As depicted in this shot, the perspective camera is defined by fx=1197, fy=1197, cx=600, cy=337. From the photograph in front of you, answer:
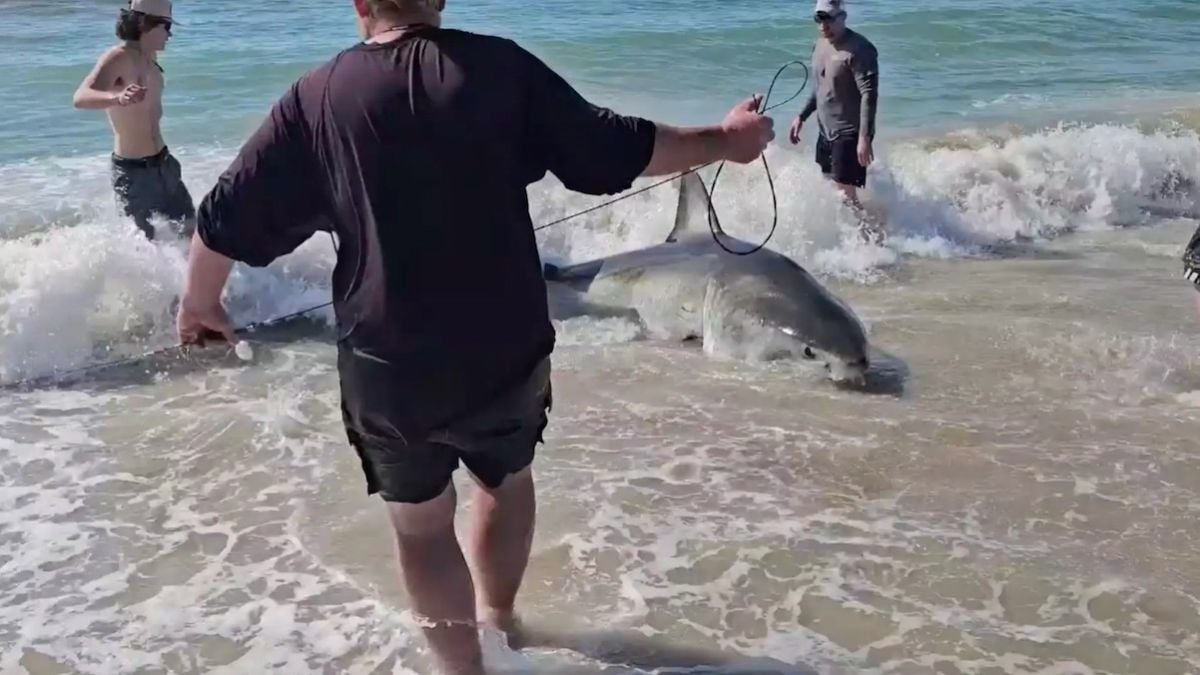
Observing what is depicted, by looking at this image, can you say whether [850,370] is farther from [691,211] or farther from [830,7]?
[830,7]

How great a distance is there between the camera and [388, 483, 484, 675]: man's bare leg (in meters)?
3.04

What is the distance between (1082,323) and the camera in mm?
6879

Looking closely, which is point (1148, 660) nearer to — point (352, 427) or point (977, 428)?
point (977, 428)

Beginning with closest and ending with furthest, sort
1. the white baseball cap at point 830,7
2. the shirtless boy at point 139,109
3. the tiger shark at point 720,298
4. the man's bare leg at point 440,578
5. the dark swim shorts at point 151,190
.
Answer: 1. the man's bare leg at point 440,578
2. the tiger shark at point 720,298
3. the shirtless boy at point 139,109
4. the dark swim shorts at point 151,190
5. the white baseball cap at point 830,7

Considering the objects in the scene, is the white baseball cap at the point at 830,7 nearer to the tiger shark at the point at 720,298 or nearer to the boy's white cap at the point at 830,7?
the boy's white cap at the point at 830,7

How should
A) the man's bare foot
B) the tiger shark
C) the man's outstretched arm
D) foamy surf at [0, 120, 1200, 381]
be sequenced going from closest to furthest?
the man's outstretched arm, the man's bare foot, the tiger shark, foamy surf at [0, 120, 1200, 381]

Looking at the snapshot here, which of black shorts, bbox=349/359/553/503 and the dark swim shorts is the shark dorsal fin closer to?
the dark swim shorts

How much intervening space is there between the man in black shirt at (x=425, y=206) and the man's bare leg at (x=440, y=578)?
0.04 m

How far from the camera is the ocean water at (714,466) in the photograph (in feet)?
12.8

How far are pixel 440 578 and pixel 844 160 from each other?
6.28 m

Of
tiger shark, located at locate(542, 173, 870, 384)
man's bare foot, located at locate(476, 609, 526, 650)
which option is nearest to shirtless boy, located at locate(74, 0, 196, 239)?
tiger shark, located at locate(542, 173, 870, 384)

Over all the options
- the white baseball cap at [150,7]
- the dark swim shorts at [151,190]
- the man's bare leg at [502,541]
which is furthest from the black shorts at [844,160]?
the man's bare leg at [502,541]

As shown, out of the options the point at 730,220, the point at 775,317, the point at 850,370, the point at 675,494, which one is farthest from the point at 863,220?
the point at 675,494

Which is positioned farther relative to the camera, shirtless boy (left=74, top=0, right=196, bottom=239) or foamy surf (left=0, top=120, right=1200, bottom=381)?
foamy surf (left=0, top=120, right=1200, bottom=381)
